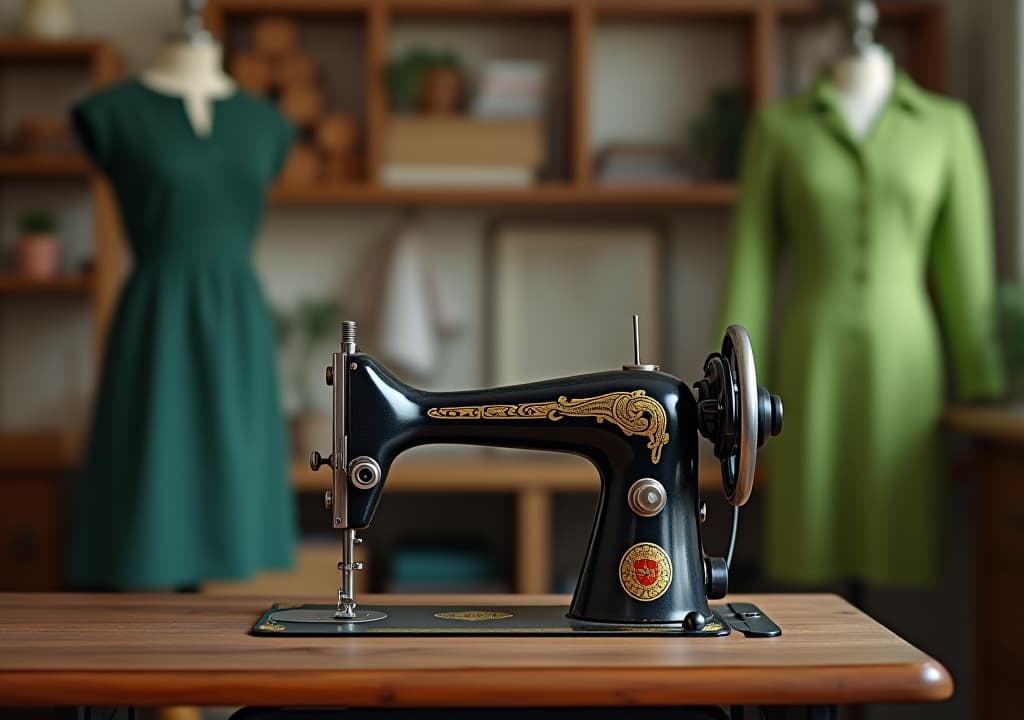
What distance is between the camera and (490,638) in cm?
120

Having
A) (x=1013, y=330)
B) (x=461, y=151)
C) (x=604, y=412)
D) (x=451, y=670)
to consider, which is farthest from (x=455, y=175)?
(x=451, y=670)

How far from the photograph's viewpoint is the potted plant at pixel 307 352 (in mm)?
3467

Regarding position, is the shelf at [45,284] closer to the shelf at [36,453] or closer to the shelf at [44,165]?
the shelf at [44,165]

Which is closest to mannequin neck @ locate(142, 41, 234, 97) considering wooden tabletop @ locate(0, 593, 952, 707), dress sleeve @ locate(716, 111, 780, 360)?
dress sleeve @ locate(716, 111, 780, 360)

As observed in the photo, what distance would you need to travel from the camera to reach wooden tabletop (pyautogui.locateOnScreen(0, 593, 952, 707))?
104cm

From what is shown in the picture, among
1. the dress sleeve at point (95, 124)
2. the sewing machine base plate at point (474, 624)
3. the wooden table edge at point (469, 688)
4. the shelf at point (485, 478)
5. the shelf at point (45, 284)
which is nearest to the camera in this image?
the wooden table edge at point (469, 688)

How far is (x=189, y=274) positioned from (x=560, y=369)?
1.31m

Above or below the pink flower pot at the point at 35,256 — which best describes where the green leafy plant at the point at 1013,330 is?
below

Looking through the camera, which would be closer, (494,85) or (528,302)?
(494,85)

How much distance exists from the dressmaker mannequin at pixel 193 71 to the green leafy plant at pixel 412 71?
2.34 feet

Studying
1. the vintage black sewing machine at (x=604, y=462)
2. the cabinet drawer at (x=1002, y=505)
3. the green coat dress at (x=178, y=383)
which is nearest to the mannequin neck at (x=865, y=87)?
the cabinet drawer at (x=1002, y=505)

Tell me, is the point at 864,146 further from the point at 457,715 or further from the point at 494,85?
the point at 457,715

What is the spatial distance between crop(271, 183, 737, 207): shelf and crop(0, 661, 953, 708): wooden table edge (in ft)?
7.78

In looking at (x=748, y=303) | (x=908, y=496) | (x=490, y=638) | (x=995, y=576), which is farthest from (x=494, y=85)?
(x=490, y=638)
